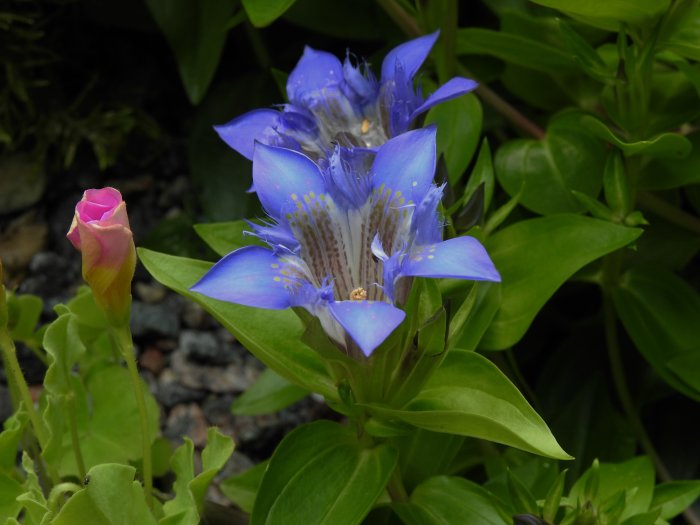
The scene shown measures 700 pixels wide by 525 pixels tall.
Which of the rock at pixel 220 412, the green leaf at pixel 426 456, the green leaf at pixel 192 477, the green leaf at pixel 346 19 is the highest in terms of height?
the green leaf at pixel 346 19

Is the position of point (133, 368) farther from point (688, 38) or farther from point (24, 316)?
point (688, 38)

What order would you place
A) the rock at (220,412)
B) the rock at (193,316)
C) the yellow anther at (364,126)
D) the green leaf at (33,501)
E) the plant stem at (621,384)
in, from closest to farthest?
the green leaf at (33,501)
the yellow anther at (364,126)
the plant stem at (621,384)
the rock at (220,412)
the rock at (193,316)

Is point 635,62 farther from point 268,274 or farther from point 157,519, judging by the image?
point 157,519

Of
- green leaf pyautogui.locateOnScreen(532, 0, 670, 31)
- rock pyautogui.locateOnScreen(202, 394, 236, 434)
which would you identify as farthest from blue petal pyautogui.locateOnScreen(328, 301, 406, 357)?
rock pyautogui.locateOnScreen(202, 394, 236, 434)

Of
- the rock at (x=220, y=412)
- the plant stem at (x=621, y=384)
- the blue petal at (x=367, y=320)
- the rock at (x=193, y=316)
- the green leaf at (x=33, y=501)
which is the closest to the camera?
the blue petal at (x=367, y=320)

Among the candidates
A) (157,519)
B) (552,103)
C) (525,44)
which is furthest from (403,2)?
(157,519)

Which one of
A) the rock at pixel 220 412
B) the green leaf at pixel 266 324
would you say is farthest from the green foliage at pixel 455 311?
the rock at pixel 220 412

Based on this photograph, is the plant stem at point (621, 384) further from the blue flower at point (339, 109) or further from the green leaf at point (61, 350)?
the green leaf at point (61, 350)
